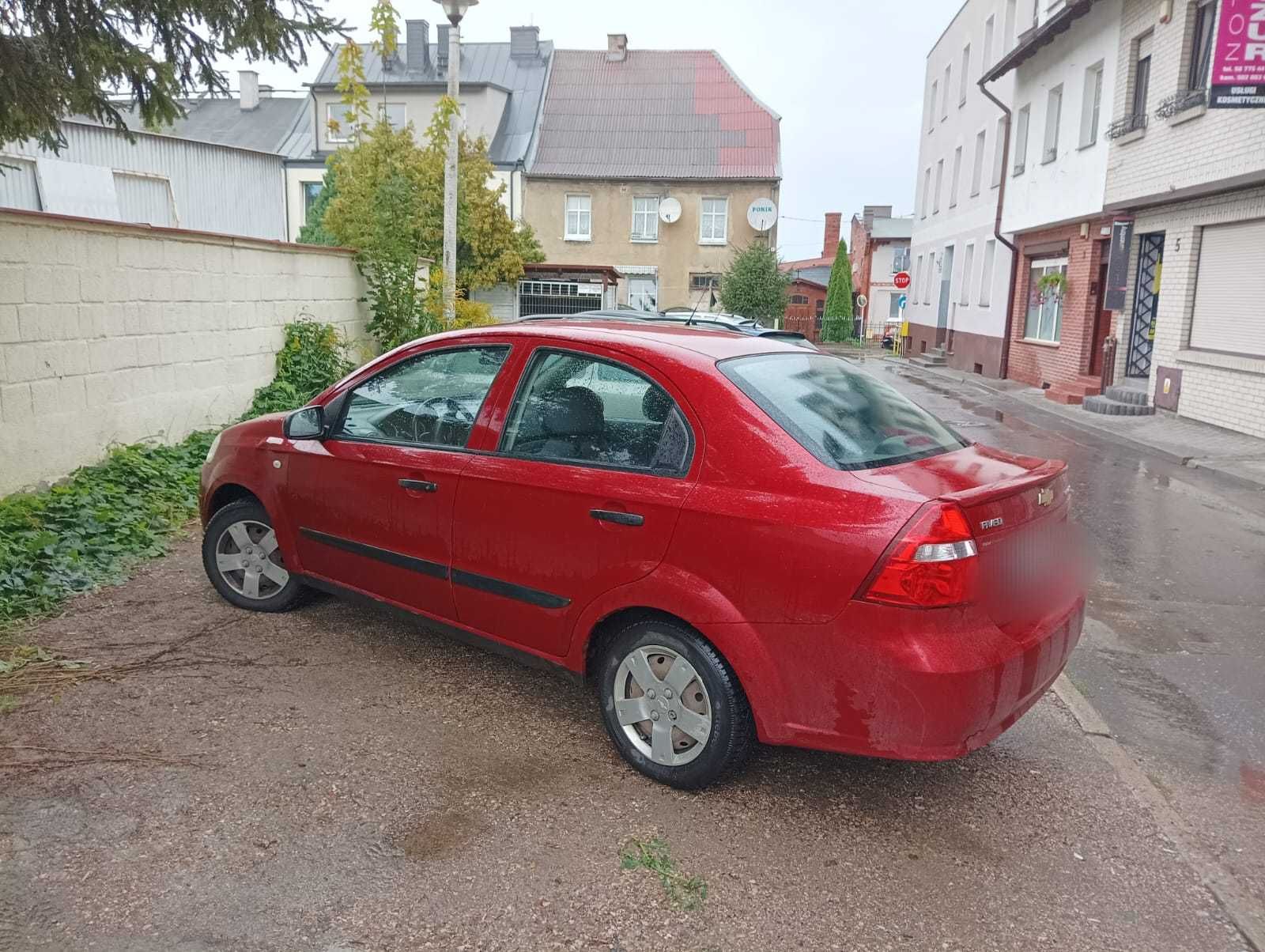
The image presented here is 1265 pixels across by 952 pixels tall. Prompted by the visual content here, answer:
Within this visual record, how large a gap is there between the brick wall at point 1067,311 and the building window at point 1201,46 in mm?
3617

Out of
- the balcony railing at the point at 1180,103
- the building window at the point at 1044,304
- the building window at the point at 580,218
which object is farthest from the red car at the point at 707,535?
the building window at the point at 580,218

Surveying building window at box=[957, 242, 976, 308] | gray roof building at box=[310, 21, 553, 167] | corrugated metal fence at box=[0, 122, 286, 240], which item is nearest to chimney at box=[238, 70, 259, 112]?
gray roof building at box=[310, 21, 553, 167]

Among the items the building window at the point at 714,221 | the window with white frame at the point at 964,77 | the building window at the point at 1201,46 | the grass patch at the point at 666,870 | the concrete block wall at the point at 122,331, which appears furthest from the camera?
the building window at the point at 714,221

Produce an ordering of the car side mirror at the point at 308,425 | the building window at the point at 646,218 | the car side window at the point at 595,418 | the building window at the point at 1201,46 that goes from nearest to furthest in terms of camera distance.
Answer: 1. the car side window at the point at 595,418
2. the car side mirror at the point at 308,425
3. the building window at the point at 1201,46
4. the building window at the point at 646,218

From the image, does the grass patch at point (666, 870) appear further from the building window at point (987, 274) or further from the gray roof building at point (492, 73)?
the gray roof building at point (492, 73)

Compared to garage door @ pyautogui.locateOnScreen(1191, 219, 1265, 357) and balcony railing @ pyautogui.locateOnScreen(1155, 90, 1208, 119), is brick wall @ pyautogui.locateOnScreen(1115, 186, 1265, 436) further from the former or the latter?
balcony railing @ pyautogui.locateOnScreen(1155, 90, 1208, 119)

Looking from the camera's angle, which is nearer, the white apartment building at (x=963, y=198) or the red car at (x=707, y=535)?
the red car at (x=707, y=535)

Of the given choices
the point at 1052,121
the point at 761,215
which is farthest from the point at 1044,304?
the point at 761,215

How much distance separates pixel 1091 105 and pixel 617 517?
19.9m

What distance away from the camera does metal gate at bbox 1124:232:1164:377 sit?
17641 millimetres

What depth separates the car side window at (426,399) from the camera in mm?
4301

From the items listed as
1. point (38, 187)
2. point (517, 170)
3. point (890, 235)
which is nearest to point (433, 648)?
point (38, 187)

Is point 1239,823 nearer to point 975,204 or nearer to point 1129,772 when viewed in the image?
point 1129,772

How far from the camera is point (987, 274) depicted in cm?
2638
